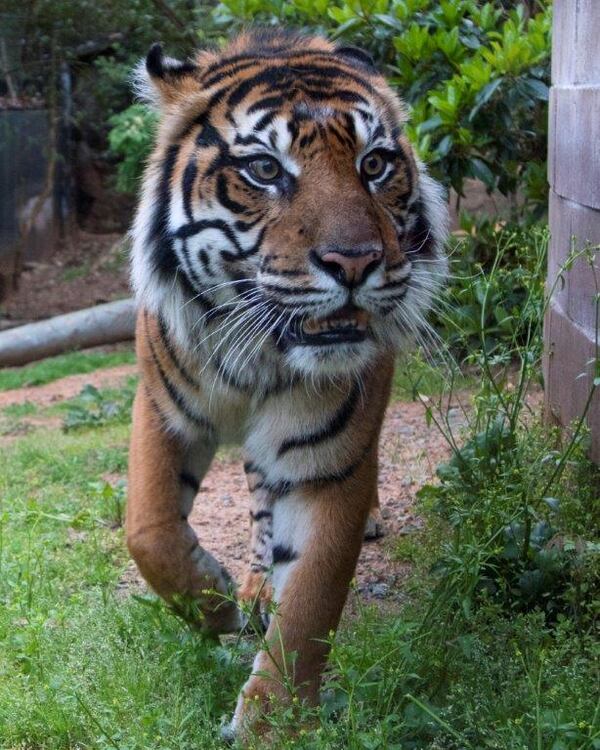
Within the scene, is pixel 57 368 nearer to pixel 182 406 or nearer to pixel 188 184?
pixel 182 406

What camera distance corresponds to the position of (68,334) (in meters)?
9.75

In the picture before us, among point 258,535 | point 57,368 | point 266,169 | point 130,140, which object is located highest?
point 266,169

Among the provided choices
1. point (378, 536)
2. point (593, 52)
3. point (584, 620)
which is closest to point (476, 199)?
point (378, 536)

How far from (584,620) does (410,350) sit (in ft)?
3.07

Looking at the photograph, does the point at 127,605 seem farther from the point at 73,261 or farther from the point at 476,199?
the point at 73,261

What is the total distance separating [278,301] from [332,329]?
158 millimetres

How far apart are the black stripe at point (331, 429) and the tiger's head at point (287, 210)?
16cm

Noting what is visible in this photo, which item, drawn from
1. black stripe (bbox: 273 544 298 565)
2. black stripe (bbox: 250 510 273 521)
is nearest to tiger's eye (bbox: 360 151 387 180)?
black stripe (bbox: 273 544 298 565)

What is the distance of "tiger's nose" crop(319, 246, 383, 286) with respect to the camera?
108 inches

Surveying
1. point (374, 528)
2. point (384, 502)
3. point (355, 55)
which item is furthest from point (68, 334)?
point (355, 55)

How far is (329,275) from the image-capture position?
278 cm

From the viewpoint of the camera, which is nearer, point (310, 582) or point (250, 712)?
point (250, 712)

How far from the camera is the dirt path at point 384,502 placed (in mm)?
4211

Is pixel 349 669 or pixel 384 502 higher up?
pixel 349 669
